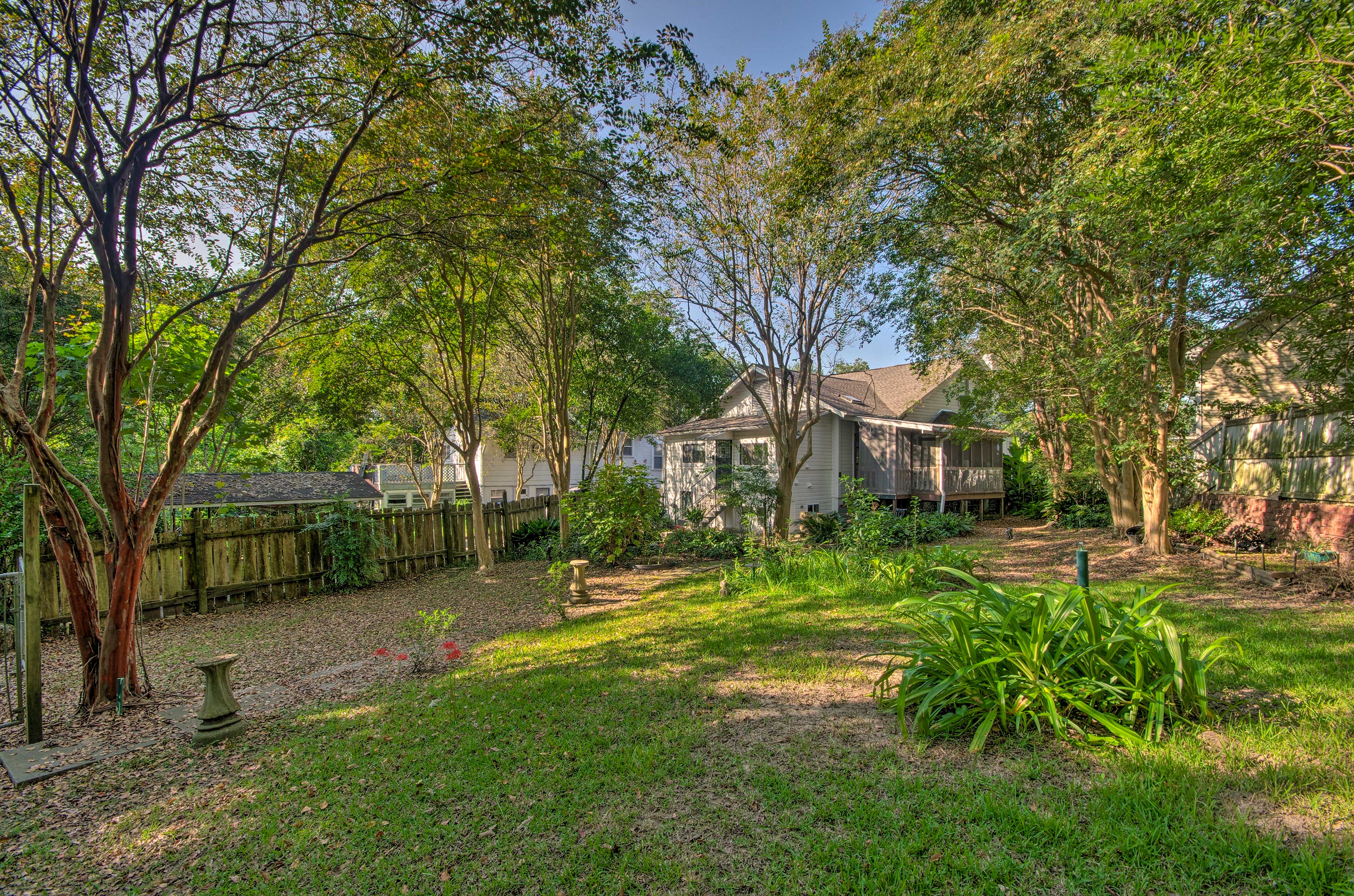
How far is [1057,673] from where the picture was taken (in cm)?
347

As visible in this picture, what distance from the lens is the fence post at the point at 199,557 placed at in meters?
7.84

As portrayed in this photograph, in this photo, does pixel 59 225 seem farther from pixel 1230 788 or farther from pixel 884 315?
pixel 884 315

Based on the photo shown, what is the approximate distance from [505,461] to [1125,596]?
1028 inches

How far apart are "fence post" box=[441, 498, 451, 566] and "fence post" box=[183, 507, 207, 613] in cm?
418

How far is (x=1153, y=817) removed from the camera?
8.27 ft

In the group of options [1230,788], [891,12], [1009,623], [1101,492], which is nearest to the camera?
[1230,788]

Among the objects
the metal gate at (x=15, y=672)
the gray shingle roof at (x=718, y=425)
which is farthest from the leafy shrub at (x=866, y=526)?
the metal gate at (x=15, y=672)

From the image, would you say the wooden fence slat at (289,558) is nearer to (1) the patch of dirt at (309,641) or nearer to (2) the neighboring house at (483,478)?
(1) the patch of dirt at (309,641)

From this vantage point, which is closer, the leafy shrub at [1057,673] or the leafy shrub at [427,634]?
the leafy shrub at [1057,673]

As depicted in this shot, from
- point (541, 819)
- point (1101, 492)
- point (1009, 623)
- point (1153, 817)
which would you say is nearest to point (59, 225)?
point (541, 819)

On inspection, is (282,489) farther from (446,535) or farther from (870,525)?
(870,525)

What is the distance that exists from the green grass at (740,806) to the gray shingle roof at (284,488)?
12.4 metres

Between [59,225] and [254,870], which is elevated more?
[59,225]

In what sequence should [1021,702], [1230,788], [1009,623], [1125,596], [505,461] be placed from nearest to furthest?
1. [1230,788]
2. [1021,702]
3. [1009,623]
4. [1125,596]
5. [505,461]
